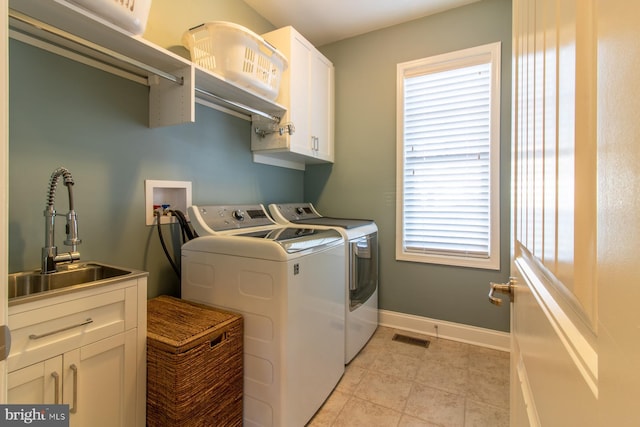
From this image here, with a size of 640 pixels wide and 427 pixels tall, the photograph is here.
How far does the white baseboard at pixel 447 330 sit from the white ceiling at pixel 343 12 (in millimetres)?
2702

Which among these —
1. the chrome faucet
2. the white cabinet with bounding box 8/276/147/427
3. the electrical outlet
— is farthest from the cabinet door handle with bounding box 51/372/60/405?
the electrical outlet

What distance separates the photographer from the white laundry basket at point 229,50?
161 centimetres

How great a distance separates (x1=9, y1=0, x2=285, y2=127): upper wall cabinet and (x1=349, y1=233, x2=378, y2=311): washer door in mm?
1306

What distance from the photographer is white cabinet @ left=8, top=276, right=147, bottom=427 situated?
2.88 feet

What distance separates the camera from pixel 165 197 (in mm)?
1777

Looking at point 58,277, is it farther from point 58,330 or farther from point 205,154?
point 205,154

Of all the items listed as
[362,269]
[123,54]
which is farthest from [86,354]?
[362,269]

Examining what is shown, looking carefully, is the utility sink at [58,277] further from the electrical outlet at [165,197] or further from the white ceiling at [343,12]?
the white ceiling at [343,12]

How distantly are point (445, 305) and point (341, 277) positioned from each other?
3.98ft

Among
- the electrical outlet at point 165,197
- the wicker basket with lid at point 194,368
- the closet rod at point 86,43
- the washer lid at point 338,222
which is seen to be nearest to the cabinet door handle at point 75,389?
the wicker basket with lid at point 194,368

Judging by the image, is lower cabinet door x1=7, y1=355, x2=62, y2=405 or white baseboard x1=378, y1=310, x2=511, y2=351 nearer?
lower cabinet door x1=7, y1=355, x2=62, y2=405

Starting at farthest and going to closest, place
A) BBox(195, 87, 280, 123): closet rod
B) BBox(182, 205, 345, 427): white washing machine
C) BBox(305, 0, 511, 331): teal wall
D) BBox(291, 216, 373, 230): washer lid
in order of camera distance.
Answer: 1. BBox(305, 0, 511, 331): teal wall
2. BBox(291, 216, 373, 230): washer lid
3. BBox(195, 87, 280, 123): closet rod
4. BBox(182, 205, 345, 427): white washing machine

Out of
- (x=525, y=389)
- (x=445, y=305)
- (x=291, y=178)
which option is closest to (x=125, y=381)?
(x=525, y=389)

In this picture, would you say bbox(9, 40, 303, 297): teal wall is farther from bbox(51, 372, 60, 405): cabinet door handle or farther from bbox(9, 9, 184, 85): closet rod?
bbox(51, 372, 60, 405): cabinet door handle
